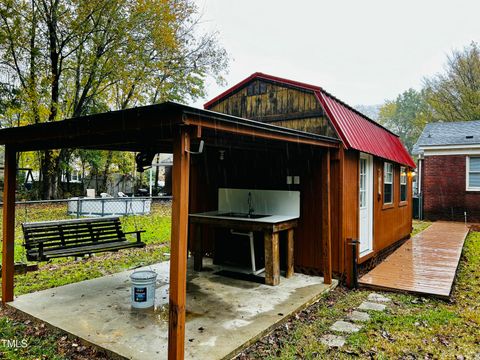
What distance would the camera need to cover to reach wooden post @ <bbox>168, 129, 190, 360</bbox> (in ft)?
9.02

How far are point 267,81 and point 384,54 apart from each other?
6569cm

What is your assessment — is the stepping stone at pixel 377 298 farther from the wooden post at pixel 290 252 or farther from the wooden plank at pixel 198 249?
the wooden plank at pixel 198 249

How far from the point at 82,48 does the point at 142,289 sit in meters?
13.1

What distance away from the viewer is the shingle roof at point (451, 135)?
13.5m

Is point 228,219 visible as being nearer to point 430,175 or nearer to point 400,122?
point 430,175

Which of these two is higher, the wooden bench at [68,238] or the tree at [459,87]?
the tree at [459,87]

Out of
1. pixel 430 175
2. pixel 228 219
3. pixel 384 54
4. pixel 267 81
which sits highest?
pixel 384 54

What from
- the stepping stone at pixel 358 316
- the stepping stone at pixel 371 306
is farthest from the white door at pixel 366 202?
the stepping stone at pixel 358 316

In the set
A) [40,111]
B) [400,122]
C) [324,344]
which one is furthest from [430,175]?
[400,122]

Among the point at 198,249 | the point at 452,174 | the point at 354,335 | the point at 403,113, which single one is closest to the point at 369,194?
the point at 198,249

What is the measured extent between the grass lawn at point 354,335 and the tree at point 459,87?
2107cm

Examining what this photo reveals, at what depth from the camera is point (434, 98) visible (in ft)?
80.9

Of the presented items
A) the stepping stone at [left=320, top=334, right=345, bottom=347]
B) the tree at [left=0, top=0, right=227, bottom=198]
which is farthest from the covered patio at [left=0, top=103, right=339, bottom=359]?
the tree at [left=0, top=0, right=227, bottom=198]

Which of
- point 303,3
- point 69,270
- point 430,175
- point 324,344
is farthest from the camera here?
point 303,3
